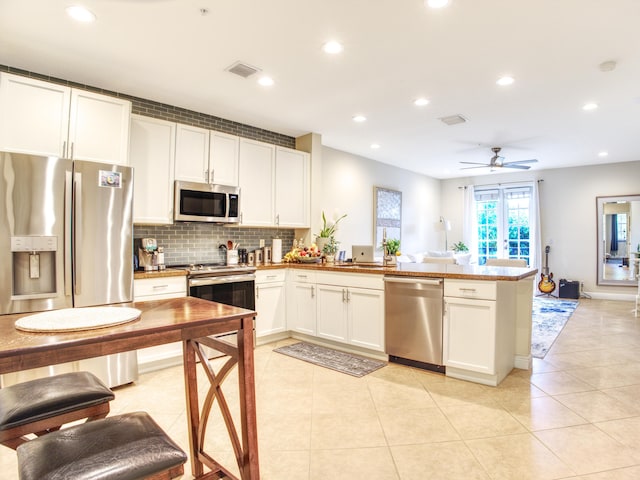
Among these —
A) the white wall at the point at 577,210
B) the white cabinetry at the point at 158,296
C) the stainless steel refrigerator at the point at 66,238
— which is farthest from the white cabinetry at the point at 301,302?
the white wall at the point at 577,210

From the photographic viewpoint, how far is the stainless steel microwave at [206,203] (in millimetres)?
3711

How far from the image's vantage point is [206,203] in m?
3.91

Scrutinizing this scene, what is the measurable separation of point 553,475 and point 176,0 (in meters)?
3.35

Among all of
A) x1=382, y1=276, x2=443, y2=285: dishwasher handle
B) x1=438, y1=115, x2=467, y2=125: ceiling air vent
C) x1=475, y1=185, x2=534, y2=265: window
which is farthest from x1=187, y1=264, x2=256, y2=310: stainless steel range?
x1=475, y1=185, x2=534, y2=265: window

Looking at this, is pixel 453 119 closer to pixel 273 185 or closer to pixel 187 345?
pixel 273 185

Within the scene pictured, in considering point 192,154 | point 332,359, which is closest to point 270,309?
point 332,359

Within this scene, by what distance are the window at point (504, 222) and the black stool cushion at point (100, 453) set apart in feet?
27.5

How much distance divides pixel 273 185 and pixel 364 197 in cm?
244

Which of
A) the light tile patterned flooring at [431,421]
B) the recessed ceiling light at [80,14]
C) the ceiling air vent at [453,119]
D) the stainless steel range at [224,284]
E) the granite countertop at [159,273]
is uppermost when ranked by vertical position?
the ceiling air vent at [453,119]

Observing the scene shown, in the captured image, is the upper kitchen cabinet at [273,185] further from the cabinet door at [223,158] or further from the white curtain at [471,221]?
the white curtain at [471,221]

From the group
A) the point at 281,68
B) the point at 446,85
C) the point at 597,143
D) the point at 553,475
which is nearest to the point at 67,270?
the point at 281,68

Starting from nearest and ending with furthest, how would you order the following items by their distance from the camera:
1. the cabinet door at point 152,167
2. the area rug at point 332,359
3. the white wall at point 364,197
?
1. the area rug at point 332,359
2. the cabinet door at point 152,167
3. the white wall at point 364,197

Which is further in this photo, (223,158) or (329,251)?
(329,251)

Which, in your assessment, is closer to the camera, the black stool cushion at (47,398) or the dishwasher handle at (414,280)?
the black stool cushion at (47,398)
